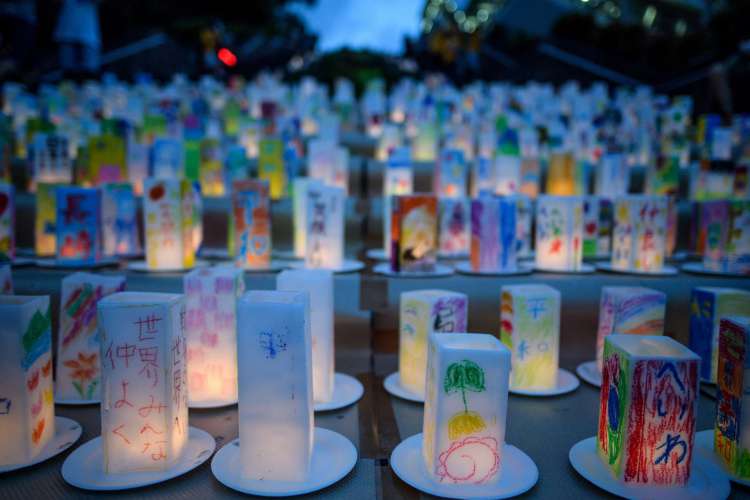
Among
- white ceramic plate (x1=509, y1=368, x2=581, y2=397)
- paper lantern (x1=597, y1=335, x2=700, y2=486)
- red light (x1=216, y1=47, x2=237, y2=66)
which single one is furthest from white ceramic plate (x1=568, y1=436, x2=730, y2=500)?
red light (x1=216, y1=47, x2=237, y2=66)

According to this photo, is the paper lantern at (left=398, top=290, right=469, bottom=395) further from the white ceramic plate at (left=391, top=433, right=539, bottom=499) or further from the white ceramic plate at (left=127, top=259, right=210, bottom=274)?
the white ceramic plate at (left=127, top=259, right=210, bottom=274)

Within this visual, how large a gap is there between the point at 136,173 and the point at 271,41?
10492 millimetres

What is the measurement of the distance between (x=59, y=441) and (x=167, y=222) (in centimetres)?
100

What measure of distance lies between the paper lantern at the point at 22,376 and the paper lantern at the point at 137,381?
0.19 metres

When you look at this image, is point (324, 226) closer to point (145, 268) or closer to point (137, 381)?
point (145, 268)

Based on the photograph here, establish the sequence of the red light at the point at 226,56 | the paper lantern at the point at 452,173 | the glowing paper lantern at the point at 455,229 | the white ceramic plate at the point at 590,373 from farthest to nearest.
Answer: the red light at the point at 226,56 → the paper lantern at the point at 452,173 → the glowing paper lantern at the point at 455,229 → the white ceramic plate at the point at 590,373

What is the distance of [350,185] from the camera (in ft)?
12.9

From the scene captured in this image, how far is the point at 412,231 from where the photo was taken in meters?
2.37

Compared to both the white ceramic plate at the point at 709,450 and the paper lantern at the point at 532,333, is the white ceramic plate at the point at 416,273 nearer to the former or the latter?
the paper lantern at the point at 532,333

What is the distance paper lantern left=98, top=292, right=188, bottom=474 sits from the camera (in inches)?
50.1

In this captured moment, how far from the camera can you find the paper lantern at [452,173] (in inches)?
123

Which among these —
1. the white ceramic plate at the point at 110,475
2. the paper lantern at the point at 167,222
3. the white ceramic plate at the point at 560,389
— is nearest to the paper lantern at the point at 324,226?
the paper lantern at the point at 167,222

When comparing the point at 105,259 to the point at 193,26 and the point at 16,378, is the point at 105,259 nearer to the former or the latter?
the point at 16,378

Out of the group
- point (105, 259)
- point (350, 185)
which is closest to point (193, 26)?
point (350, 185)
